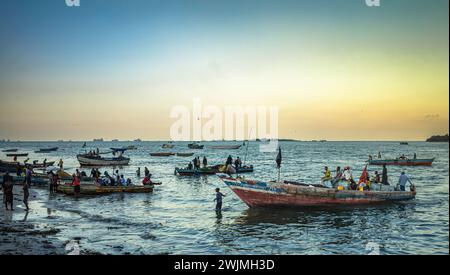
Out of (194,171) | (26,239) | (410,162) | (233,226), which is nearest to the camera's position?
(26,239)

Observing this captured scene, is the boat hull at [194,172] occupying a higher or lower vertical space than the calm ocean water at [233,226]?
higher

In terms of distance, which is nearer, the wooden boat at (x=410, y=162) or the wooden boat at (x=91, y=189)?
the wooden boat at (x=91, y=189)

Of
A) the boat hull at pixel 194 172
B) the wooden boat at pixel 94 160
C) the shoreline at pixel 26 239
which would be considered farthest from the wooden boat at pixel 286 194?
the wooden boat at pixel 94 160

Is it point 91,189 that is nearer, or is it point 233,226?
point 233,226

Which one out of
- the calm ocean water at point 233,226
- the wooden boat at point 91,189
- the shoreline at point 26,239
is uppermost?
the wooden boat at point 91,189

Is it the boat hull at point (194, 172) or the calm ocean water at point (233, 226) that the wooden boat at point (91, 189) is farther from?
the boat hull at point (194, 172)

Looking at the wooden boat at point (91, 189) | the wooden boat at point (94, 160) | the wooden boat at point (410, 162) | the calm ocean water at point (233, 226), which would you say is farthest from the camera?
the wooden boat at point (410, 162)

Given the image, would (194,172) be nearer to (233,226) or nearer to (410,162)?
(233,226)

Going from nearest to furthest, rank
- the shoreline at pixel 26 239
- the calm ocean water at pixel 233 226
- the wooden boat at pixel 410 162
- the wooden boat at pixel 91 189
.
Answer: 1. the shoreline at pixel 26 239
2. the calm ocean water at pixel 233 226
3. the wooden boat at pixel 91 189
4. the wooden boat at pixel 410 162

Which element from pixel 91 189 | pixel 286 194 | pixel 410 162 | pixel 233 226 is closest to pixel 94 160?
pixel 91 189

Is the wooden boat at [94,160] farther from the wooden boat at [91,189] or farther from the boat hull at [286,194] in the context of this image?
the boat hull at [286,194]

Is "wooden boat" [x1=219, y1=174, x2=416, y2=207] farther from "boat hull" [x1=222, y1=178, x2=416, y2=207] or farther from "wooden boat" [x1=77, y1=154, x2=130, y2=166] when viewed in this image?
"wooden boat" [x1=77, y1=154, x2=130, y2=166]
